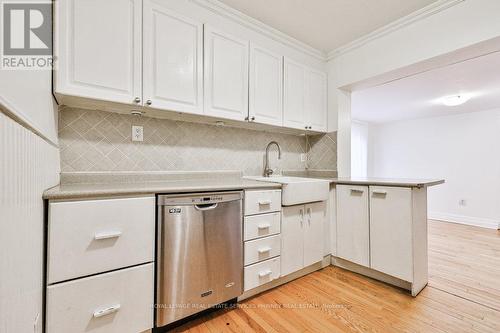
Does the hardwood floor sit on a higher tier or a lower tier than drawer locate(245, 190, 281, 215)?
lower

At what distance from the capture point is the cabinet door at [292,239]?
1.83 m

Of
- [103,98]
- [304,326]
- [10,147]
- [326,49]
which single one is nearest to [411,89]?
[326,49]

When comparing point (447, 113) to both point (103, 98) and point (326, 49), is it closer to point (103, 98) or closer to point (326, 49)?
point (326, 49)

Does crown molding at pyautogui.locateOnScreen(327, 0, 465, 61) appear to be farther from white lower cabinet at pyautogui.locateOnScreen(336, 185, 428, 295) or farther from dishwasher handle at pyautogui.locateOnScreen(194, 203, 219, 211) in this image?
dishwasher handle at pyautogui.locateOnScreen(194, 203, 219, 211)

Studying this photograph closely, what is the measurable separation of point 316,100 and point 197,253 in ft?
6.81

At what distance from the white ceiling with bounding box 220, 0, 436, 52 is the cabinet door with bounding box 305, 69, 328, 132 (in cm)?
41

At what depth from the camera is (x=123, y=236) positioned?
1155mm

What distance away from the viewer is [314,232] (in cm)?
206

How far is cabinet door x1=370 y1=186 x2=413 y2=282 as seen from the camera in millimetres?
1724

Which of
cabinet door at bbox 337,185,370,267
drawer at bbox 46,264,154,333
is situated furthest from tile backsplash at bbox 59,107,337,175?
drawer at bbox 46,264,154,333

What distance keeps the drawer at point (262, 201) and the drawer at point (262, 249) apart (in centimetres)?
22

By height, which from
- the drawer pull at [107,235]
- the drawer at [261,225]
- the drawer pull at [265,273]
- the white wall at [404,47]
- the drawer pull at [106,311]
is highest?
the white wall at [404,47]

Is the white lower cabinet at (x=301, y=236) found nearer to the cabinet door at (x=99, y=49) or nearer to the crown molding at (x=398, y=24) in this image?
the cabinet door at (x=99, y=49)

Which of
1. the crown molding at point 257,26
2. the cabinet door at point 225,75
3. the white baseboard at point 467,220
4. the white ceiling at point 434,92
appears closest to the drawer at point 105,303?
the cabinet door at point 225,75
